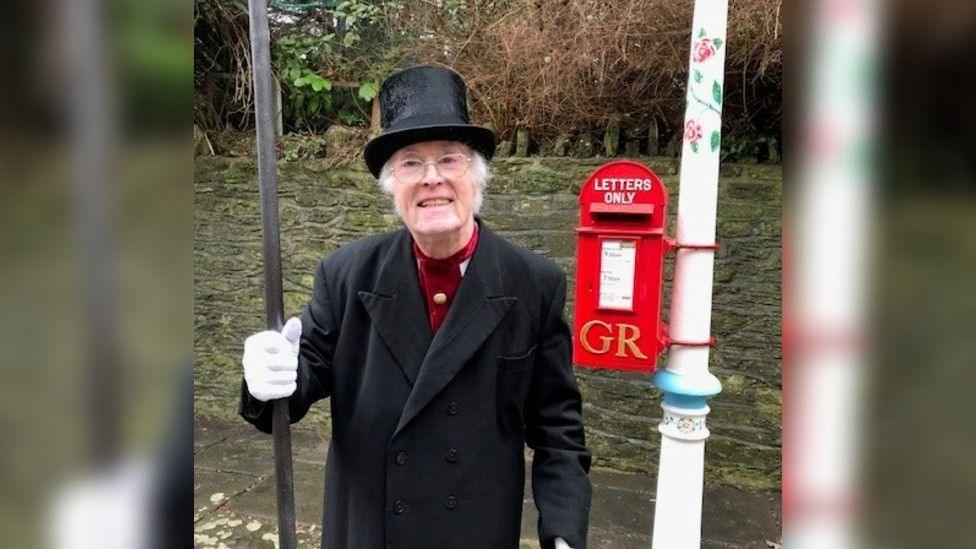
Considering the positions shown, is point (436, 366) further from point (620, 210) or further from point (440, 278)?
point (620, 210)

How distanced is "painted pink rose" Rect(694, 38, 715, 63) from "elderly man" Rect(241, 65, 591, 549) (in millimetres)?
674

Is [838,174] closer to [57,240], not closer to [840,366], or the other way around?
[840,366]

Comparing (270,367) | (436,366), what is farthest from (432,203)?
(270,367)

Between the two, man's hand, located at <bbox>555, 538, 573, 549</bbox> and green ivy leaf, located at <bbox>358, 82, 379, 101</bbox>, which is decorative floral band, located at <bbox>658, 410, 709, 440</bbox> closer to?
man's hand, located at <bbox>555, 538, 573, 549</bbox>

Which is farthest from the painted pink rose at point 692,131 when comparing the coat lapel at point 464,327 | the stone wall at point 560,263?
the stone wall at point 560,263

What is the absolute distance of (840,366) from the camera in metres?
0.62

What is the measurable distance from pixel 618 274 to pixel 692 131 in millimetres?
485

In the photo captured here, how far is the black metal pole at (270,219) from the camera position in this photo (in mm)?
1295

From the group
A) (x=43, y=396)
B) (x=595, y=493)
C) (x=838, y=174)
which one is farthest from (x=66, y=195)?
(x=595, y=493)

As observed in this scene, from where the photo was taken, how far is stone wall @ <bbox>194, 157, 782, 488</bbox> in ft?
12.0

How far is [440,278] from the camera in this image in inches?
70.7

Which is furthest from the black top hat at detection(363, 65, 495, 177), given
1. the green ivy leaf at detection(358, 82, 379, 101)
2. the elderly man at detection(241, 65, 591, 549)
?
the green ivy leaf at detection(358, 82, 379, 101)

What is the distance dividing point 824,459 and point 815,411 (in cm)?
5

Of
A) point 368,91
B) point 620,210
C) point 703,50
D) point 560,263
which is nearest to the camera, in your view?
point 703,50
